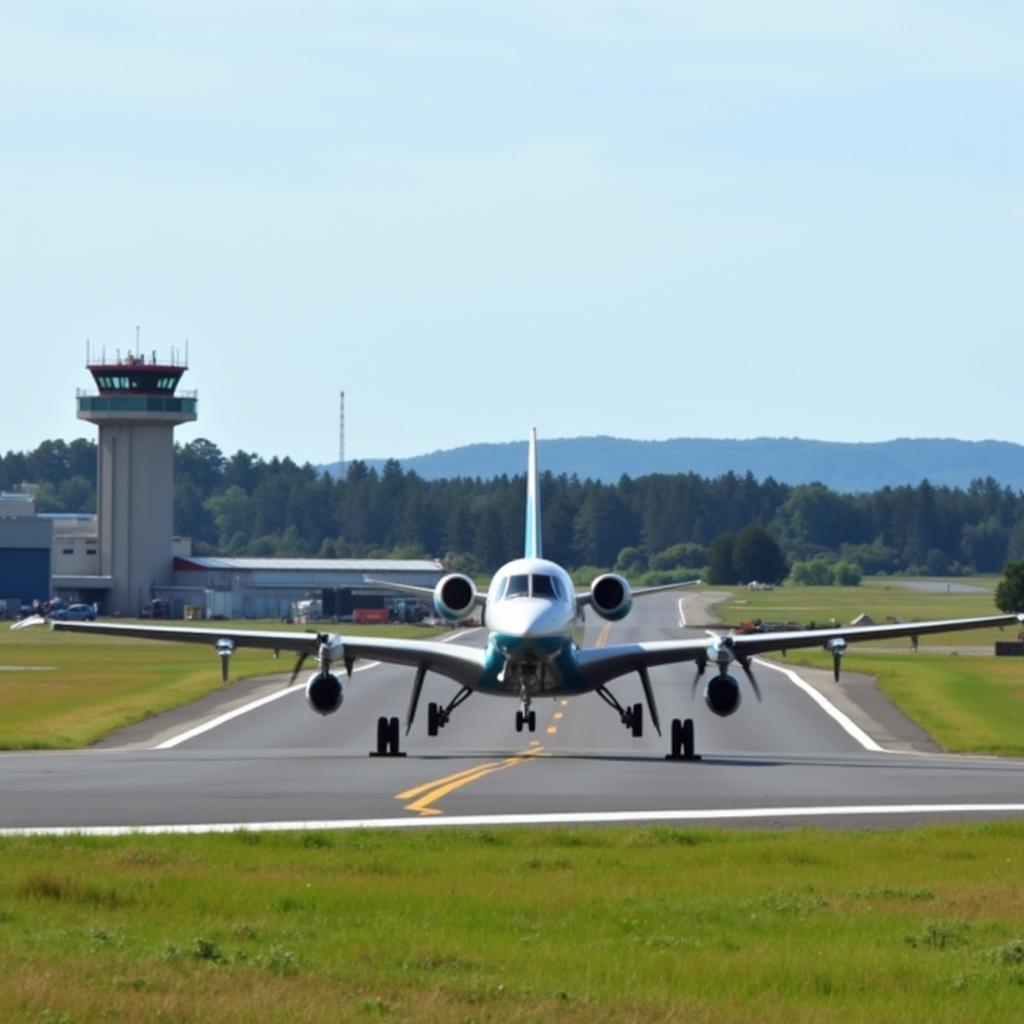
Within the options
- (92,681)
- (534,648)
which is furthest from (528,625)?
(92,681)

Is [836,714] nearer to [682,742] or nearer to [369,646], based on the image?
[682,742]

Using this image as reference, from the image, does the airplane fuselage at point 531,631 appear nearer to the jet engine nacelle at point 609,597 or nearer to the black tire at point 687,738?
the jet engine nacelle at point 609,597

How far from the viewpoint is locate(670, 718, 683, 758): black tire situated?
44.9 m

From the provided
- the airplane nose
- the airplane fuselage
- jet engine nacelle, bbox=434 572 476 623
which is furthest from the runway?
jet engine nacelle, bbox=434 572 476 623

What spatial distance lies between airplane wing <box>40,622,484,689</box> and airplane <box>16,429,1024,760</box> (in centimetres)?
Answer: 4

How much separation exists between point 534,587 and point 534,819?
1327cm

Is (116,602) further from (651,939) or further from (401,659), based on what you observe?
(651,939)

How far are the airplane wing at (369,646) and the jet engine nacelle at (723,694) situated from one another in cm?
456

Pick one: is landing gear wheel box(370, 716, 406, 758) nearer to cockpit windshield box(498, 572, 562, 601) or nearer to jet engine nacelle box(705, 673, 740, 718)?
cockpit windshield box(498, 572, 562, 601)

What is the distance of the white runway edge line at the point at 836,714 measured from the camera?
53625 mm

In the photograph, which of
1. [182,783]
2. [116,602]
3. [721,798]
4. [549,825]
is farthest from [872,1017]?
[116,602]

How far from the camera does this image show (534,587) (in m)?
43.2

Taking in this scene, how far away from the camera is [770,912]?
20.2 meters

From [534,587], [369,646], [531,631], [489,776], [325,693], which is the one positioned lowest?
[489,776]
